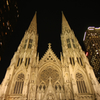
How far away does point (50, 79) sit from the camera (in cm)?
2102

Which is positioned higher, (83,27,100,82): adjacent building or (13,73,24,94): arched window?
(83,27,100,82): adjacent building

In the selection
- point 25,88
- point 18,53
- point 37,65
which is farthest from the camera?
point 18,53

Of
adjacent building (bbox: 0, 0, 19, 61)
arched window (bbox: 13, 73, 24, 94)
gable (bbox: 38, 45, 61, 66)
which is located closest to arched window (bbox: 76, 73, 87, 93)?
gable (bbox: 38, 45, 61, 66)

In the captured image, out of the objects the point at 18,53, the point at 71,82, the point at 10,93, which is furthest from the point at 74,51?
the point at 10,93

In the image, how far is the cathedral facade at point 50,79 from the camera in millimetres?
18688

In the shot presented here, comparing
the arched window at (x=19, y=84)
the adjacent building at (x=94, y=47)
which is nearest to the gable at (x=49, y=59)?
the arched window at (x=19, y=84)

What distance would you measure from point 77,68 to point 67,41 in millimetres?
11558

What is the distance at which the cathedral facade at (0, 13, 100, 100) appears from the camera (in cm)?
1869

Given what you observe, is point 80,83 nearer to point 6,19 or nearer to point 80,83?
point 80,83

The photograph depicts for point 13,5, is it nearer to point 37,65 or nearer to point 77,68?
point 37,65

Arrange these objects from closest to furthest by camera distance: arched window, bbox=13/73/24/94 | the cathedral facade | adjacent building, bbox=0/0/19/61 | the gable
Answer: the cathedral facade
arched window, bbox=13/73/24/94
adjacent building, bbox=0/0/19/61
the gable

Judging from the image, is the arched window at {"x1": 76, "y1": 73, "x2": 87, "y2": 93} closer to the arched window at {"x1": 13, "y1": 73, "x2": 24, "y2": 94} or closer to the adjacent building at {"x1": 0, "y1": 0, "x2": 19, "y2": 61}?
the arched window at {"x1": 13, "y1": 73, "x2": 24, "y2": 94}

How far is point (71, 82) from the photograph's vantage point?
2041 centimetres

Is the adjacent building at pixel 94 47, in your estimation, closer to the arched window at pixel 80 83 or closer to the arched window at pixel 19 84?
the arched window at pixel 80 83
